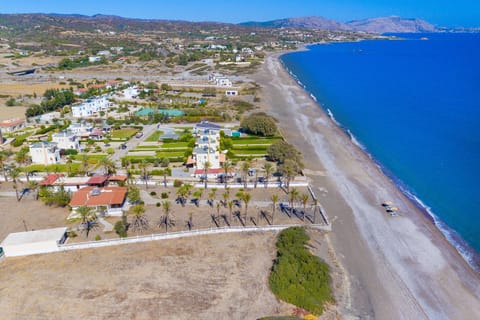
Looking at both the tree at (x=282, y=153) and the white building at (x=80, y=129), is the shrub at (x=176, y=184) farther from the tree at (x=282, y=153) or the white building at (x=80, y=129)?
the white building at (x=80, y=129)

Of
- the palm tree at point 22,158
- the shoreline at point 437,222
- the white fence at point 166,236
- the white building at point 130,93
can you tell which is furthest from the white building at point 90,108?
the shoreline at point 437,222

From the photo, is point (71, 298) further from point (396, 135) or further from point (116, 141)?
point (396, 135)

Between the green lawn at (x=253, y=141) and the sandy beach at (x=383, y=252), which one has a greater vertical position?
the green lawn at (x=253, y=141)

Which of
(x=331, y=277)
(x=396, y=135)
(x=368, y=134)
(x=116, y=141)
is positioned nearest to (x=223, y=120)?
(x=116, y=141)

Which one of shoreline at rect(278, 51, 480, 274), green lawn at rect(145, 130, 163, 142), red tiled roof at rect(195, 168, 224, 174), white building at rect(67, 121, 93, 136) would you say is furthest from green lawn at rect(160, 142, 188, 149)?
shoreline at rect(278, 51, 480, 274)

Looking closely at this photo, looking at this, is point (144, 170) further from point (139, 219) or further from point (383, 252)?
point (383, 252)

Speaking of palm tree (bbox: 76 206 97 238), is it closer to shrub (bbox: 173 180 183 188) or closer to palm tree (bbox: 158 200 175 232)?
palm tree (bbox: 158 200 175 232)
